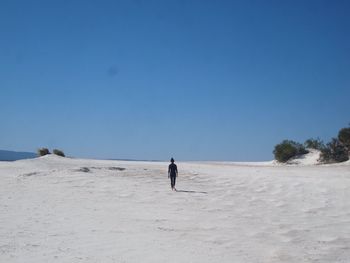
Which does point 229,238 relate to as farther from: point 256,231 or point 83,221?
point 83,221

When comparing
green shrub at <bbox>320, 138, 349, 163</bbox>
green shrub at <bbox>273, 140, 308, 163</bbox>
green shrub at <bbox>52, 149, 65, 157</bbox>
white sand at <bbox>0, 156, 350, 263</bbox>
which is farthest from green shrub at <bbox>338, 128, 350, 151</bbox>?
green shrub at <bbox>52, 149, 65, 157</bbox>

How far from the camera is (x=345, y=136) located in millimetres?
36969

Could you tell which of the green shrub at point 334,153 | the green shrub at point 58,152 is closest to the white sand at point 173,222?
the green shrub at point 334,153

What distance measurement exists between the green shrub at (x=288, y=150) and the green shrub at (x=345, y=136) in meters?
6.43

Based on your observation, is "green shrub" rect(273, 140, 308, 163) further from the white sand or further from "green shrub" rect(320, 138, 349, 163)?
the white sand

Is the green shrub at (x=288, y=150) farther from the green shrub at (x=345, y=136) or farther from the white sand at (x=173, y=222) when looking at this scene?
the white sand at (x=173, y=222)

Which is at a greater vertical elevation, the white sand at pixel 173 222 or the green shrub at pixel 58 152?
the green shrub at pixel 58 152

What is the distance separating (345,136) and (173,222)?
3008cm

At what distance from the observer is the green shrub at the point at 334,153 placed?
37.0 meters

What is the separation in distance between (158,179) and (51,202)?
9.58m

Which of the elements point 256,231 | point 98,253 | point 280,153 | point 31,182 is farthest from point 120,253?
point 280,153

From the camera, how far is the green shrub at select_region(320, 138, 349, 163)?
37.0 metres

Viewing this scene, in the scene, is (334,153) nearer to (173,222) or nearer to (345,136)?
(345,136)

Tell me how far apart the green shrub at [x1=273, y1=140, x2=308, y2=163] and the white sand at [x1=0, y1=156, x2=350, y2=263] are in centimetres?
2478
